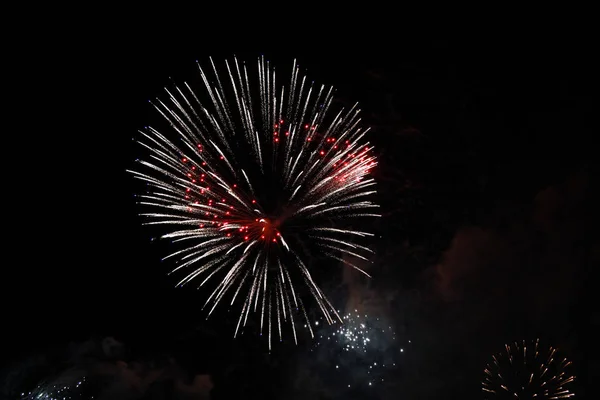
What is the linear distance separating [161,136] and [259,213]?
12.8ft

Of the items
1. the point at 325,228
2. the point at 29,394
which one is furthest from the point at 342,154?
the point at 29,394

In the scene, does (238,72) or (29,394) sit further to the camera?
(29,394)

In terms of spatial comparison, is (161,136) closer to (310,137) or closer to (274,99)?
(274,99)

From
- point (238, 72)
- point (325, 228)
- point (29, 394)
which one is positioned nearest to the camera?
point (238, 72)

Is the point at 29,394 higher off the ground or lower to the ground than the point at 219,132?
lower

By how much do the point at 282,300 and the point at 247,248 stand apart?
208cm

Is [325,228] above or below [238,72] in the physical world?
below

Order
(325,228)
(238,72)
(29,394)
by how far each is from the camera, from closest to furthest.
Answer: (238,72) → (325,228) → (29,394)

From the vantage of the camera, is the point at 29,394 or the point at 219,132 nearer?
the point at 219,132

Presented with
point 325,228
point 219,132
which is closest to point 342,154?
point 325,228

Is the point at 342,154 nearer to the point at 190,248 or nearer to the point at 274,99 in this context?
the point at 274,99

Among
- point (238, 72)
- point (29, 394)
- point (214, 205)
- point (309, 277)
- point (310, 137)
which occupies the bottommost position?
point (29, 394)

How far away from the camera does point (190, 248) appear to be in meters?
15.7

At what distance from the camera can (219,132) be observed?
15250 millimetres
